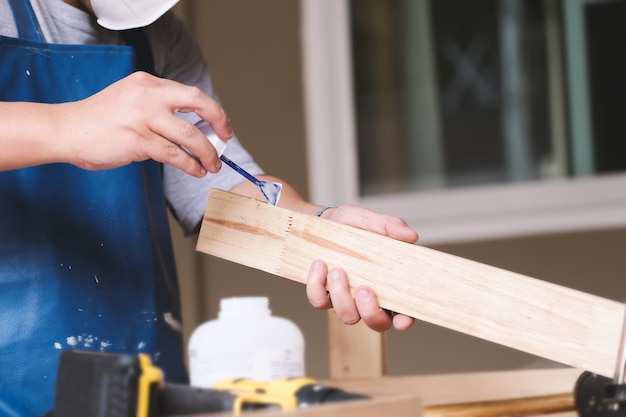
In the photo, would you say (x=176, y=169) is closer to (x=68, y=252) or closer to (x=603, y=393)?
(x=68, y=252)

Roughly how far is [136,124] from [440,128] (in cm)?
232

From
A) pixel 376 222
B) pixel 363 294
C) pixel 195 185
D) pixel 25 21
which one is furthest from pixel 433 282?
pixel 25 21

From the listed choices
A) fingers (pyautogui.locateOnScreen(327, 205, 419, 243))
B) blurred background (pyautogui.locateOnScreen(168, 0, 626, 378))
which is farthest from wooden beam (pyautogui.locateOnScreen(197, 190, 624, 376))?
blurred background (pyautogui.locateOnScreen(168, 0, 626, 378))

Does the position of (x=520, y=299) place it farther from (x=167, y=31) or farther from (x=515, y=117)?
(x=515, y=117)

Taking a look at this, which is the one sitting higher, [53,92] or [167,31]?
[167,31]

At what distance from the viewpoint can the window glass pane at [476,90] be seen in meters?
2.97

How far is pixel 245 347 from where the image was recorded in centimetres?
87

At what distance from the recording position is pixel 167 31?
146cm

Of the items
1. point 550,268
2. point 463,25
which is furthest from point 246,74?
point 550,268

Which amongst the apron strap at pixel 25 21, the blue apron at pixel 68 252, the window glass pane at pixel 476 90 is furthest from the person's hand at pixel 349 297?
the window glass pane at pixel 476 90

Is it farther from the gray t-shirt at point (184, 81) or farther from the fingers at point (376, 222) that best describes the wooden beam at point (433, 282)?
the gray t-shirt at point (184, 81)

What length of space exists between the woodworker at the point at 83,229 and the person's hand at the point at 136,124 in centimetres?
3

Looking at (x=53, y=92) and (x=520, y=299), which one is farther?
(x=53, y=92)

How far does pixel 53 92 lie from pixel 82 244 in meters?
0.22
